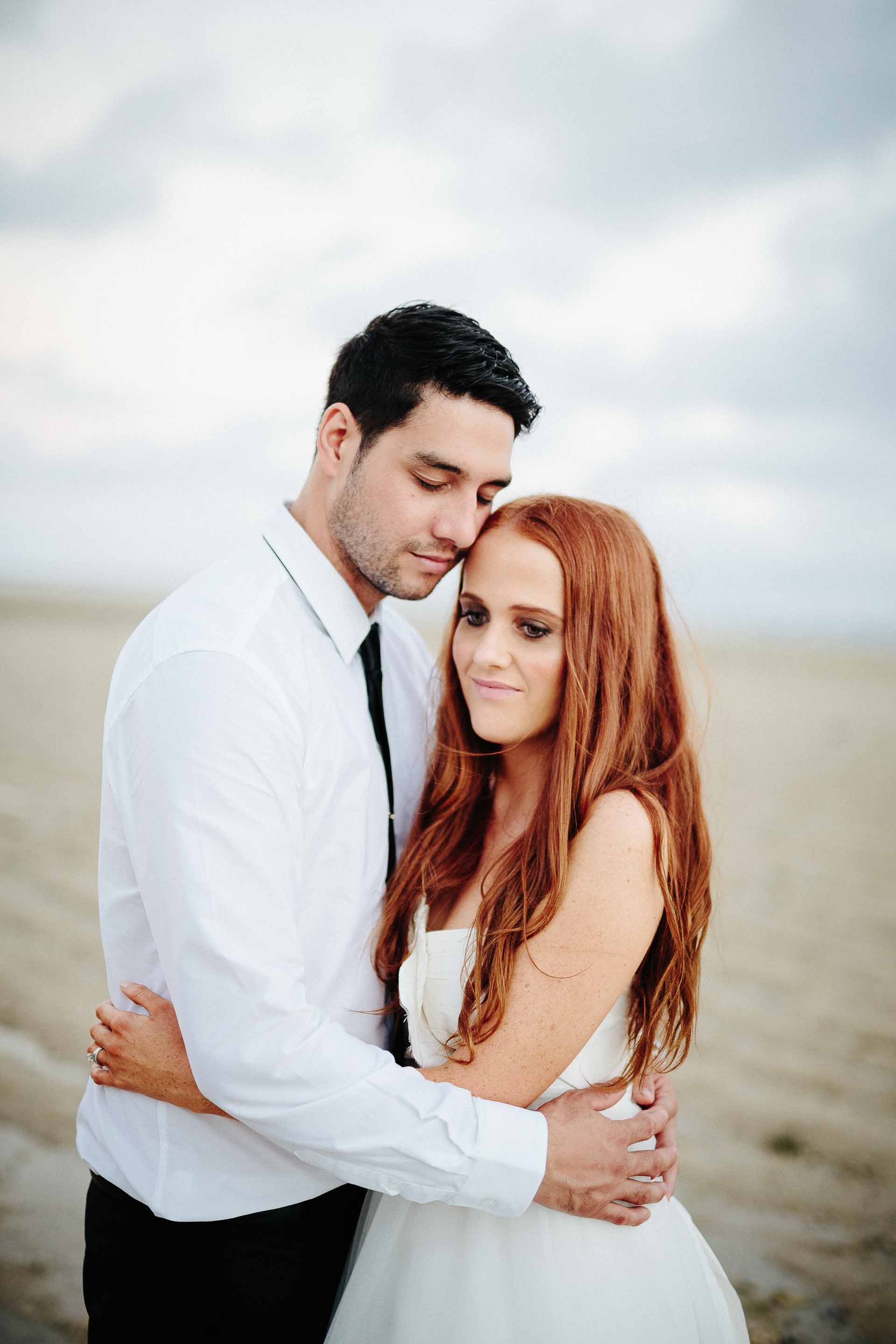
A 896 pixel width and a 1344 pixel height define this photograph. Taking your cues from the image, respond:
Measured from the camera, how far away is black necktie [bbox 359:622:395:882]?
190cm

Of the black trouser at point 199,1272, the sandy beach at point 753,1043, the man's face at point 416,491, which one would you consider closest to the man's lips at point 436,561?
the man's face at point 416,491

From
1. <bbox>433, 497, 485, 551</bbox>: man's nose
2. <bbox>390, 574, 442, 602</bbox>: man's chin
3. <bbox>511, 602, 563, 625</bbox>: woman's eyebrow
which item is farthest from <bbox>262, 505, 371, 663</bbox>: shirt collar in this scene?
<bbox>511, 602, 563, 625</bbox>: woman's eyebrow

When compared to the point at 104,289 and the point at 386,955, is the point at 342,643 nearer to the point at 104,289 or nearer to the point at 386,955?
the point at 386,955

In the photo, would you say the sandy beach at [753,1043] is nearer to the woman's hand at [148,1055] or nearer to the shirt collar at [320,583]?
the shirt collar at [320,583]

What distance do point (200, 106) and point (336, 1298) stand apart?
9.78 metres

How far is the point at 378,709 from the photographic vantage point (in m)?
1.93

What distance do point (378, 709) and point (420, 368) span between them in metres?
0.81

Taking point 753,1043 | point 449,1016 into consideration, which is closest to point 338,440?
point 449,1016

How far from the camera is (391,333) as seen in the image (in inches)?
77.5

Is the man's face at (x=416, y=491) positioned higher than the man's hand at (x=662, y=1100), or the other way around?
the man's face at (x=416, y=491)

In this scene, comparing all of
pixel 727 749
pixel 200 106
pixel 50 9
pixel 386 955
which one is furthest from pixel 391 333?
pixel 727 749

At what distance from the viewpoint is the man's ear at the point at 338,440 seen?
6.49 ft

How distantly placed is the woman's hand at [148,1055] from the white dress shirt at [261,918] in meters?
0.06

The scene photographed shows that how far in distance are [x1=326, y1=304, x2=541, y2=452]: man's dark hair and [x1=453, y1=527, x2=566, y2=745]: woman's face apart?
0.34m
